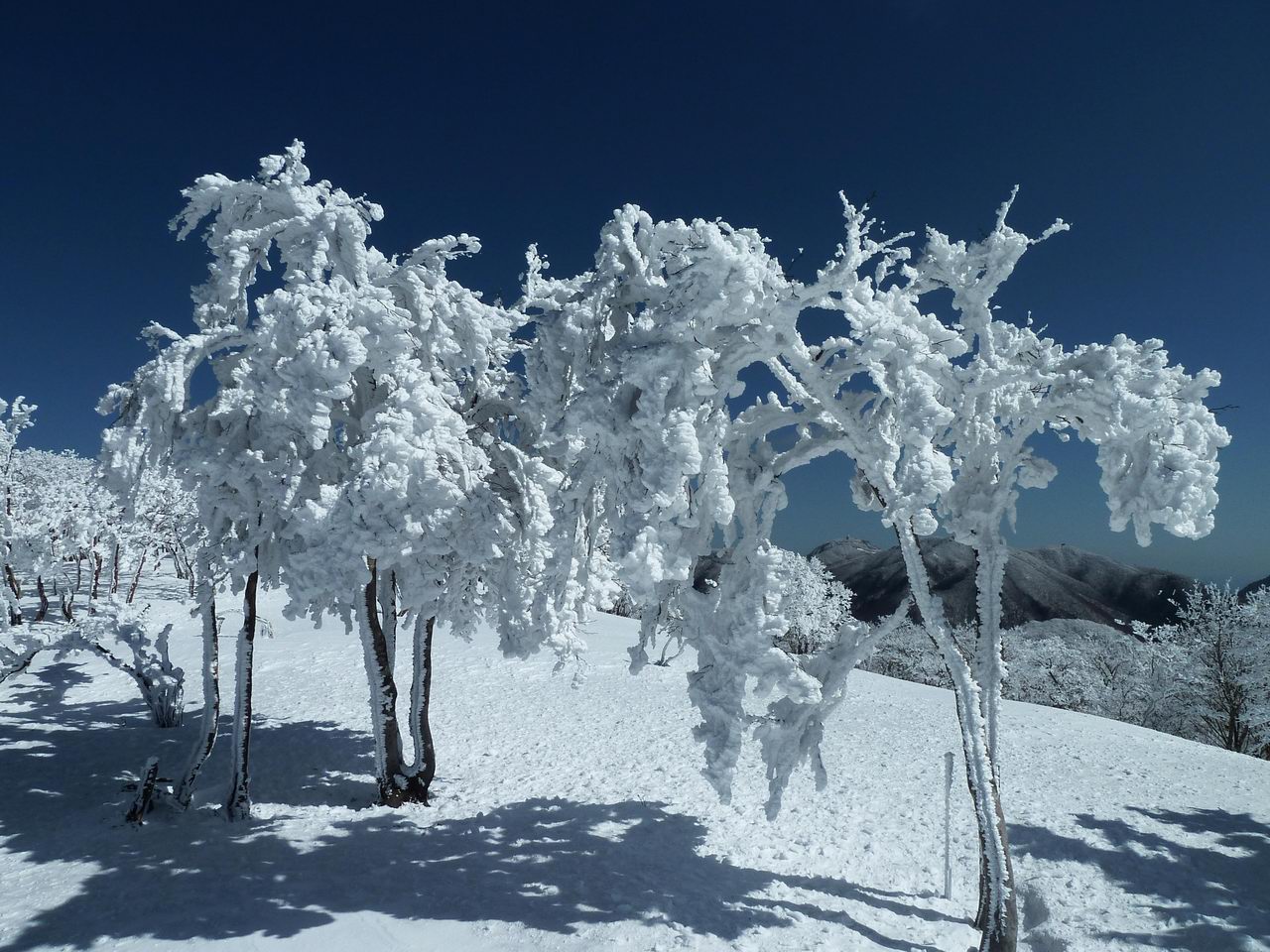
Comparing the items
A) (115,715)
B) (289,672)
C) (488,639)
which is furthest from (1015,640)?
(115,715)

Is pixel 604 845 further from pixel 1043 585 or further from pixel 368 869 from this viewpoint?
pixel 1043 585

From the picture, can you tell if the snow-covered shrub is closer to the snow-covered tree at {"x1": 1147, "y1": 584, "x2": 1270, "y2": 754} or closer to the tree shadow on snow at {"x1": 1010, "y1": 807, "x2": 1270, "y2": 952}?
the tree shadow on snow at {"x1": 1010, "y1": 807, "x2": 1270, "y2": 952}

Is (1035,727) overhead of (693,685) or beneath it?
beneath

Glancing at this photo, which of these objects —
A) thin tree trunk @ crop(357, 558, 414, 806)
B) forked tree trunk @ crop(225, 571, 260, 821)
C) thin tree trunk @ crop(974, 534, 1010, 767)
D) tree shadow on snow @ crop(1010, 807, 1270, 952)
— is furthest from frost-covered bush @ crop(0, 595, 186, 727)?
tree shadow on snow @ crop(1010, 807, 1270, 952)

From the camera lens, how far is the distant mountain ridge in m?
126

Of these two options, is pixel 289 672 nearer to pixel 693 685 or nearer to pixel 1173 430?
pixel 693 685

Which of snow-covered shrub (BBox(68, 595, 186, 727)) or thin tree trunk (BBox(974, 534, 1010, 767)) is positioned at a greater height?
thin tree trunk (BBox(974, 534, 1010, 767))

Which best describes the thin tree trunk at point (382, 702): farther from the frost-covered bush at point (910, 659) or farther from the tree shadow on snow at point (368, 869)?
the frost-covered bush at point (910, 659)

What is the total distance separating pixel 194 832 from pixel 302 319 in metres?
7.31

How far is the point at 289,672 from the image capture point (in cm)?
2044

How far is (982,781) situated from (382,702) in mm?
8259

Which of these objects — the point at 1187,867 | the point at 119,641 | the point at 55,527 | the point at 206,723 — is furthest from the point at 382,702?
the point at 55,527

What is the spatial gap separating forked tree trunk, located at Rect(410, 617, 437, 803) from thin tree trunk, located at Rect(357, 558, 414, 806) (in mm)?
262

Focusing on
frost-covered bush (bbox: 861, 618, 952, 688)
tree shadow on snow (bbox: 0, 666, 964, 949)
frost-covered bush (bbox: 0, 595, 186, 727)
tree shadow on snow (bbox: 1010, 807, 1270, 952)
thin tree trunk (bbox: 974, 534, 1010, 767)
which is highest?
thin tree trunk (bbox: 974, 534, 1010, 767)
